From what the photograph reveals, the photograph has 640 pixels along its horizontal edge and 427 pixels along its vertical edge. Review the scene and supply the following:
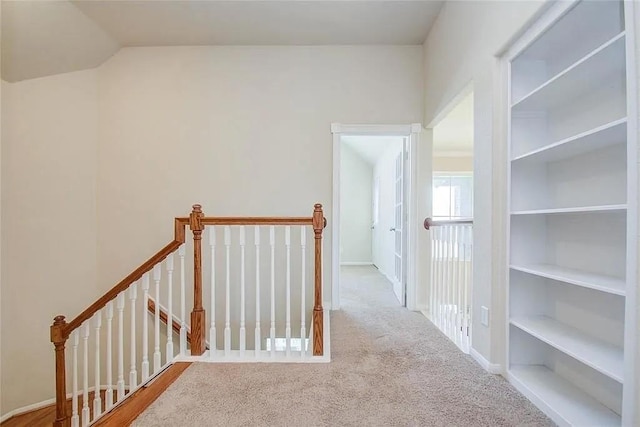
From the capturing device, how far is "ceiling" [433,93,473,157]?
13.6 feet

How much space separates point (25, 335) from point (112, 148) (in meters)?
2.00

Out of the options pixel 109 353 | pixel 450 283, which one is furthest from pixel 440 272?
pixel 109 353

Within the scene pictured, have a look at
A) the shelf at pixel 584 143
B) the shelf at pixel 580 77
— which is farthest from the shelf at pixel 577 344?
the shelf at pixel 580 77

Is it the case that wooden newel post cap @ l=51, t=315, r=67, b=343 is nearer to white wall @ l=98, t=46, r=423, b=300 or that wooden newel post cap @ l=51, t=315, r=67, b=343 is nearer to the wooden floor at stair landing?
the wooden floor at stair landing

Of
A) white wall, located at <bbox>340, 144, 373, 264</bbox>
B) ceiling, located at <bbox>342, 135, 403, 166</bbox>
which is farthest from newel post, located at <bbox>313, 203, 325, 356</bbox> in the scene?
white wall, located at <bbox>340, 144, 373, 264</bbox>

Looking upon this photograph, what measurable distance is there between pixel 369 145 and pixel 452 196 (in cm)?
199

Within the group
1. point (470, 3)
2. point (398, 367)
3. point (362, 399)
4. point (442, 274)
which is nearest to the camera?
point (362, 399)

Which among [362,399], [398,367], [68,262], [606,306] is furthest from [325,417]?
[68,262]

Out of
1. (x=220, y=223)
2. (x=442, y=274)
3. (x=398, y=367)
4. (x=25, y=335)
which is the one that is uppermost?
(x=220, y=223)

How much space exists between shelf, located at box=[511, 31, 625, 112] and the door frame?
164 cm

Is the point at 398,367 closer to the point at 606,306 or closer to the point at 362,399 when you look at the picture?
the point at 362,399

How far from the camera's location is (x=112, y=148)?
3521 mm

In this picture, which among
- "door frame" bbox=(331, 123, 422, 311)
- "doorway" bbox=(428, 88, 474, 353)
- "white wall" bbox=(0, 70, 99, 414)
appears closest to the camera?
"doorway" bbox=(428, 88, 474, 353)

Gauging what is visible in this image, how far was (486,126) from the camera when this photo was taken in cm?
193
